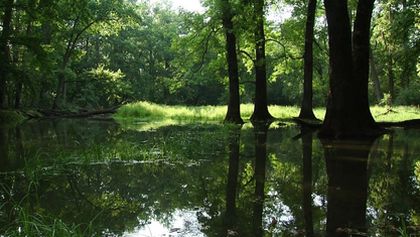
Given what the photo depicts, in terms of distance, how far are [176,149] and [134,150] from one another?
892mm

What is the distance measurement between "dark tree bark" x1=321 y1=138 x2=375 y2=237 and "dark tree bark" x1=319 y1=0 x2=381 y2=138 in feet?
7.47

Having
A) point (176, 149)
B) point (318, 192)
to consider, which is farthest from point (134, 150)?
point (318, 192)

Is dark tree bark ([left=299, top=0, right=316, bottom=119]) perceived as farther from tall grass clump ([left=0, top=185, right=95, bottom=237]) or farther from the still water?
tall grass clump ([left=0, top=185, right=95, bottom=237])

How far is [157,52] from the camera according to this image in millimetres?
65250

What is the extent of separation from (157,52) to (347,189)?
2414 inches

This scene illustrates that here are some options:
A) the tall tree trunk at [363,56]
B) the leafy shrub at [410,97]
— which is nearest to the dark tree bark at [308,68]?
the tall tree trunk at [363,56]

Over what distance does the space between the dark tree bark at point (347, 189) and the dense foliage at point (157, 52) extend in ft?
31.5

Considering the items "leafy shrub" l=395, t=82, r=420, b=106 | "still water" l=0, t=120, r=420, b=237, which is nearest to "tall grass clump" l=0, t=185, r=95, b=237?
"still water" l=0, t=120, r=420, b=237

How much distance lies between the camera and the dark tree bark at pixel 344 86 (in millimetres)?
12141

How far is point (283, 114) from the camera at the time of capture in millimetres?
26500

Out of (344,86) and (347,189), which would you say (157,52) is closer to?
(344,86)

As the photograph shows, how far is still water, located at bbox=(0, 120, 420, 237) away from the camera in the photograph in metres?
4.10

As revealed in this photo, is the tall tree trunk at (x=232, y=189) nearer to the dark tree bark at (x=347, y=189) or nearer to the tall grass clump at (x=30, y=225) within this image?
the dark tree bark at (x=347, y=189)

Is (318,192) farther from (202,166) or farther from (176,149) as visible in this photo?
(176,149)
